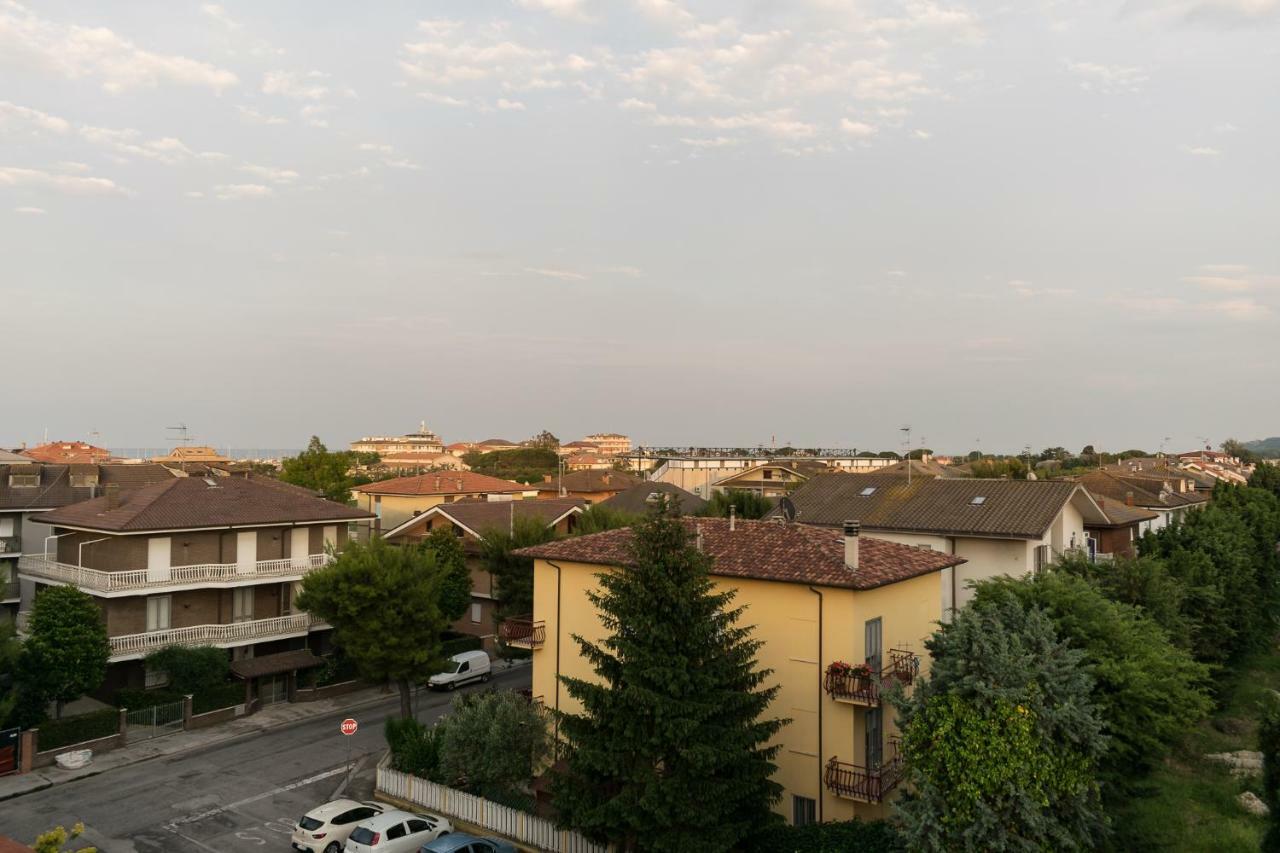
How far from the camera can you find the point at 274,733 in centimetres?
3275

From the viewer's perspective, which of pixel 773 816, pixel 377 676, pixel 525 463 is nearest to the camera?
pixel 773 816

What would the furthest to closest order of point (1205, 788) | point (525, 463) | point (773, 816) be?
point (525, 463) < point (1205, 788) < point (773, 816)

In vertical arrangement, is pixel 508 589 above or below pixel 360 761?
above

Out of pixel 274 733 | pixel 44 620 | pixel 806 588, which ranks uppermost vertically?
pixel 806 588

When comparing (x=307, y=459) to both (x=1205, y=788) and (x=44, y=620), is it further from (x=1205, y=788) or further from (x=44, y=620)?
(x=1205, y=788)

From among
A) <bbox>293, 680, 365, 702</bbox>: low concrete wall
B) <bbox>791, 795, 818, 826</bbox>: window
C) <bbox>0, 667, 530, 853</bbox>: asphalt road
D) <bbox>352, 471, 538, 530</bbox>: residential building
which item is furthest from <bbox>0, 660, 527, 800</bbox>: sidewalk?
<bbox>352, 471, 538, 530</bbox>: residential building

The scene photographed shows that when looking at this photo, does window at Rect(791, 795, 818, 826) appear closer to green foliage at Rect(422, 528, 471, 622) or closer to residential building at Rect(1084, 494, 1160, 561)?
green foliage at Rect(422, 528, 471, 622)

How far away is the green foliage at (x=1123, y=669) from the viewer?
819 inches

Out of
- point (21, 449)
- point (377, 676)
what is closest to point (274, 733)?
point (377, 676)

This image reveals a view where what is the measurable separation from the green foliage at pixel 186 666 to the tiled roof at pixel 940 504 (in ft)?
87.5

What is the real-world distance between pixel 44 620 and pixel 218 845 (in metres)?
12.6

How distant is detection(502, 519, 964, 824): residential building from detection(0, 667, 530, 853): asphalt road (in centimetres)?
897

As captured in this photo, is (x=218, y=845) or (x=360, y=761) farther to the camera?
(x=360, y=761)

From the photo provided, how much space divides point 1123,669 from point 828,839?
347 inches
